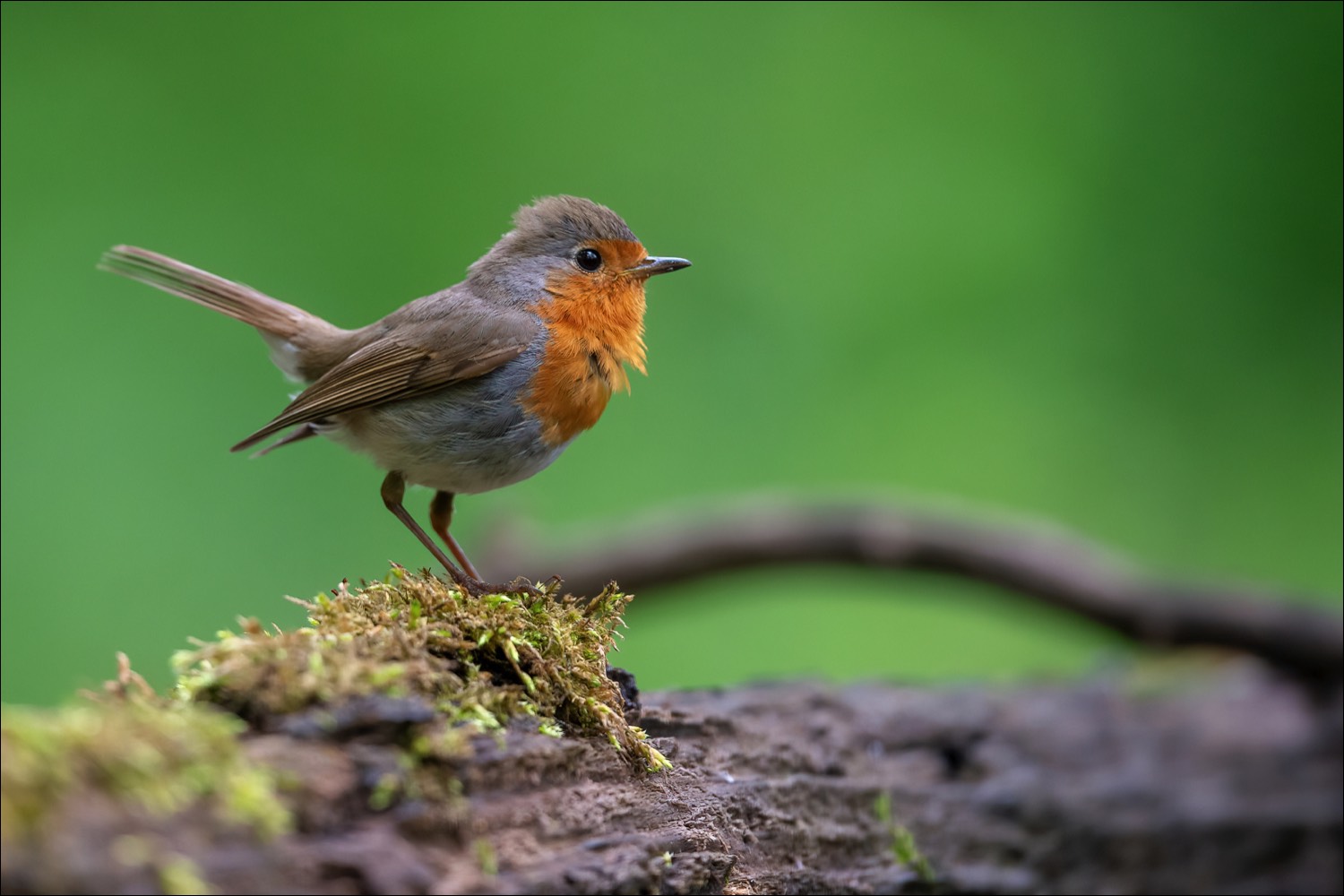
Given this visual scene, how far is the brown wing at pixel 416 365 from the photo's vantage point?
414cm

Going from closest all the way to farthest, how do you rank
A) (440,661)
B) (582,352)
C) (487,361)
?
1. (440,661)
2. (487,361)
3. (582,352)

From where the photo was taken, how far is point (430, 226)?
8.54 m

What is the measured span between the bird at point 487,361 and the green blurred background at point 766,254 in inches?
132

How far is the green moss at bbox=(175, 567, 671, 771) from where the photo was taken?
6.88 ft

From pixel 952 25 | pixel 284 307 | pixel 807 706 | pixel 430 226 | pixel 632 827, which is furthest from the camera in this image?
pixel 952 25

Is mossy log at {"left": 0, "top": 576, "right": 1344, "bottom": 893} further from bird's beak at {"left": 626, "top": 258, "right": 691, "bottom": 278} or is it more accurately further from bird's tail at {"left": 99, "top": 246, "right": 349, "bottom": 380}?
bird's tail at {"left": 99, "top": 246, "right": 349, "bottom": 380}

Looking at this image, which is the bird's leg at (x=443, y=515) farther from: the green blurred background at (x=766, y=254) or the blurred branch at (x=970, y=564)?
the green blurred background at (x=766, y=254)

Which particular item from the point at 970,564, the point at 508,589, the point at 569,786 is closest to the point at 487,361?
the point at 508,589

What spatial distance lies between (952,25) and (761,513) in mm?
5068

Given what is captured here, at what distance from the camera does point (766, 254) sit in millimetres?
9188

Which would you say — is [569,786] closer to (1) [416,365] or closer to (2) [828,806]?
(2) [828,806]

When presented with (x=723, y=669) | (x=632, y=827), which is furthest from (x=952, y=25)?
(x=632, y=827)

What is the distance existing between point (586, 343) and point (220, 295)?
1689 millimetres

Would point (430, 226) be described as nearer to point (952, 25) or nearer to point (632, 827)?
point (952, 25)
